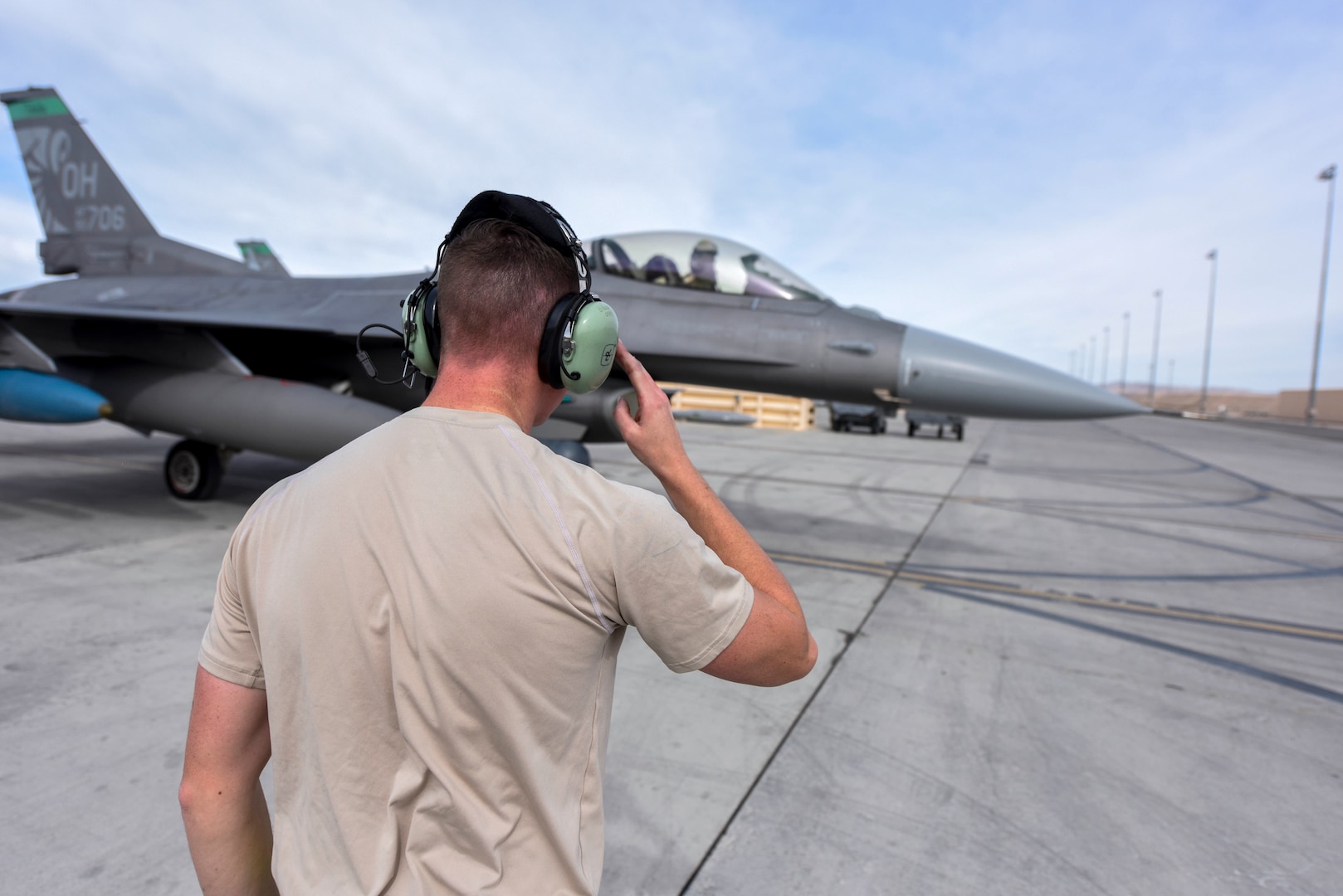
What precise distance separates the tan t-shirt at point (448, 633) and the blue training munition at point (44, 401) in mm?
6678

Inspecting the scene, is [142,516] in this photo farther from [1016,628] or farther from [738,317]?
[1016,628]

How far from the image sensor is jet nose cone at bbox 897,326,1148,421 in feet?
17.3

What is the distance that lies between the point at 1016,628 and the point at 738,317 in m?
3.14

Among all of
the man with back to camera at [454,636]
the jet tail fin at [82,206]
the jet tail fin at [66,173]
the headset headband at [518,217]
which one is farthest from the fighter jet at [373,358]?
the man with back to camera at [454,636]

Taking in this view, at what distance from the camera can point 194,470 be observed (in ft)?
23.3

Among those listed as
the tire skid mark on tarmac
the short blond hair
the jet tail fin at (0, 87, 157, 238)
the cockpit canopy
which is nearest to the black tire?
Result: the jet tail fin at (0, 87, 157, 238)

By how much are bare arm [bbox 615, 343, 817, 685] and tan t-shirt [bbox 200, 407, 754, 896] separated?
0.20 ft

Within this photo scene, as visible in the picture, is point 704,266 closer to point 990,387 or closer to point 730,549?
point 990,387

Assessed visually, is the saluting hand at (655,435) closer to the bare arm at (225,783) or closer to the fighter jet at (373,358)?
the bare arm at (225,783)

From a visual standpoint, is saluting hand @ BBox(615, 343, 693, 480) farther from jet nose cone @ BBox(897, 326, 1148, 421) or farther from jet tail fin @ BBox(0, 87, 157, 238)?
jet tail fin @ BBox(0, 87, 157, 238)

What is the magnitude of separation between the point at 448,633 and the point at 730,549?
432 mm

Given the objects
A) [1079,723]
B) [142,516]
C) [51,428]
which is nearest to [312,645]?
[1079,723]

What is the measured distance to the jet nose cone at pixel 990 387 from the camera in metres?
5.27

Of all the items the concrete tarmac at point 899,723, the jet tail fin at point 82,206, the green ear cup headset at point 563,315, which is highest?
the jet tail fin at point 82,206
